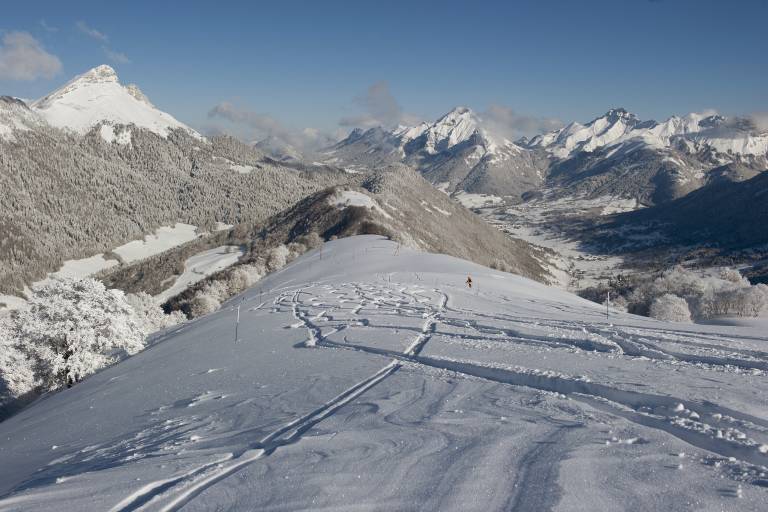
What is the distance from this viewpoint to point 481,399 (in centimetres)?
1198

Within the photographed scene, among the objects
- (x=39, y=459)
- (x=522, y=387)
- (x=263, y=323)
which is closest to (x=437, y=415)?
(x=522, y=387)

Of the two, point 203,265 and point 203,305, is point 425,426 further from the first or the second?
point 203,265

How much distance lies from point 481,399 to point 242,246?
163629 mm

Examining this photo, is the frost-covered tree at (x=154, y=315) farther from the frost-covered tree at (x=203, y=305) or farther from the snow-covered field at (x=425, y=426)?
the snow-covered field at (x=425, y=426)

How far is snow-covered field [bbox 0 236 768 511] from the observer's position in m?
7.34

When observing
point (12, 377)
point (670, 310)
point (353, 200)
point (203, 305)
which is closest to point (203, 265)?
point (353, 200)

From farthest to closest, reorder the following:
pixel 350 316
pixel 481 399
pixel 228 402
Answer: pixel 350 316
pixel 228 402
pixel 481 399

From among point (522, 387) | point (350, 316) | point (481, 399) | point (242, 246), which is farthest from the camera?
point (242, 246)

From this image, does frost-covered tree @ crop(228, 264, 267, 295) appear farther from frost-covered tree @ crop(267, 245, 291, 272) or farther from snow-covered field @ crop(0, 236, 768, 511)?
snow-covered field @ crop(0, 236, 768, 511)

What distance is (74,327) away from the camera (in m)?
33.4

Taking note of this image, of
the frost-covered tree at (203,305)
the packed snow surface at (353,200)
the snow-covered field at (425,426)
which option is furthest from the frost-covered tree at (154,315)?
the packed snow surface at (353,200)

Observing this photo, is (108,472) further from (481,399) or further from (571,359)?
(571,359)

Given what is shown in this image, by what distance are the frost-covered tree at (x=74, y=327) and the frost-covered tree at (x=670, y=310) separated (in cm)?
6015

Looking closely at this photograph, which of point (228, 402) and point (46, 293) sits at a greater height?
point (46, 293)
